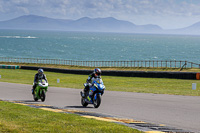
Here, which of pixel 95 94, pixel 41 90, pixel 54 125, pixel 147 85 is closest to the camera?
pixel 54 125

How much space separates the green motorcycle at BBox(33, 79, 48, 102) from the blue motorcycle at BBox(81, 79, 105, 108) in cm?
315

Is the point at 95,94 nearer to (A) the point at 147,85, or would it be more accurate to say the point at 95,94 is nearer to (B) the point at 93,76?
(B) the point at 93,76

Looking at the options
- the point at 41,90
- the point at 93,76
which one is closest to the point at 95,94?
the point at 93,76

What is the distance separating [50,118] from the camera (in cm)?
1205

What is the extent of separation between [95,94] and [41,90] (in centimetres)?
493

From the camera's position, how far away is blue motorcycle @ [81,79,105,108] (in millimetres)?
15609

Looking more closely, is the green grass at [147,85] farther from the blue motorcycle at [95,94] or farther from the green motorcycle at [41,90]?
the blue motorcycle at [95,94]

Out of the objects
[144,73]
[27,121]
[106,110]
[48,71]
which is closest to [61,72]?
[48,71]

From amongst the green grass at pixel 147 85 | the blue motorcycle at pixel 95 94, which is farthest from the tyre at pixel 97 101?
the green grass at pixel 147 85

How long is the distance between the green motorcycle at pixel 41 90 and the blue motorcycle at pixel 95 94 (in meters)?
3.15

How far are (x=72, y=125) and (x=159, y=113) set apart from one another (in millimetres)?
4631

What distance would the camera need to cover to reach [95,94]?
16203 millimetres

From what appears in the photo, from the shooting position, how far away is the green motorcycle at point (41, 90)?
19.5 m

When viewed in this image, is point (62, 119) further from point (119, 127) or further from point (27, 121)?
point (119, 127)
